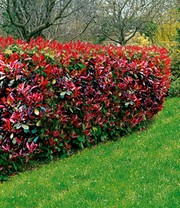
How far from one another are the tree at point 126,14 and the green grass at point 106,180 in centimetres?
1479

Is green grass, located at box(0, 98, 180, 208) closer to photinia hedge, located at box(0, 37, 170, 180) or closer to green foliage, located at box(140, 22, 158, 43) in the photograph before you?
photinia hedge, located at box(0, 37, 170, 180)

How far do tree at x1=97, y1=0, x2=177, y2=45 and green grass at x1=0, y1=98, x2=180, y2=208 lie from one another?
48.5ft

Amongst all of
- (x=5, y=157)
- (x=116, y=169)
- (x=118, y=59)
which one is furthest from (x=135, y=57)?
(x=5, y=157)

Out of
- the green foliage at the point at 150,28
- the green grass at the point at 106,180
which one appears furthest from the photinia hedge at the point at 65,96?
the green foliage at the point at 150,28

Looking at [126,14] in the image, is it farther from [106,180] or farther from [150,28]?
[106,180]

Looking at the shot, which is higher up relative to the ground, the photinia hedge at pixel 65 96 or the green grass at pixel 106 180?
the photinia hedge at pixel 65 96

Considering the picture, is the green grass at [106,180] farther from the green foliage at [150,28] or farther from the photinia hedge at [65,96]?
the green foliage at [150,28]

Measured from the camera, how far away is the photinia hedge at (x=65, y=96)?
4801mm

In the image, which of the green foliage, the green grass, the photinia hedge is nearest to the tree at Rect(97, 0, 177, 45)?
the green foliage

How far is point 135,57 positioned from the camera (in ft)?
23.6

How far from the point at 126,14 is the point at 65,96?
50.6 feet

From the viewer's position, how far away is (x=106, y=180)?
174 inches

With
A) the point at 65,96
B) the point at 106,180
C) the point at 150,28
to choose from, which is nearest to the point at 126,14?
the point at 150,28

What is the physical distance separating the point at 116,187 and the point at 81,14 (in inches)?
453
